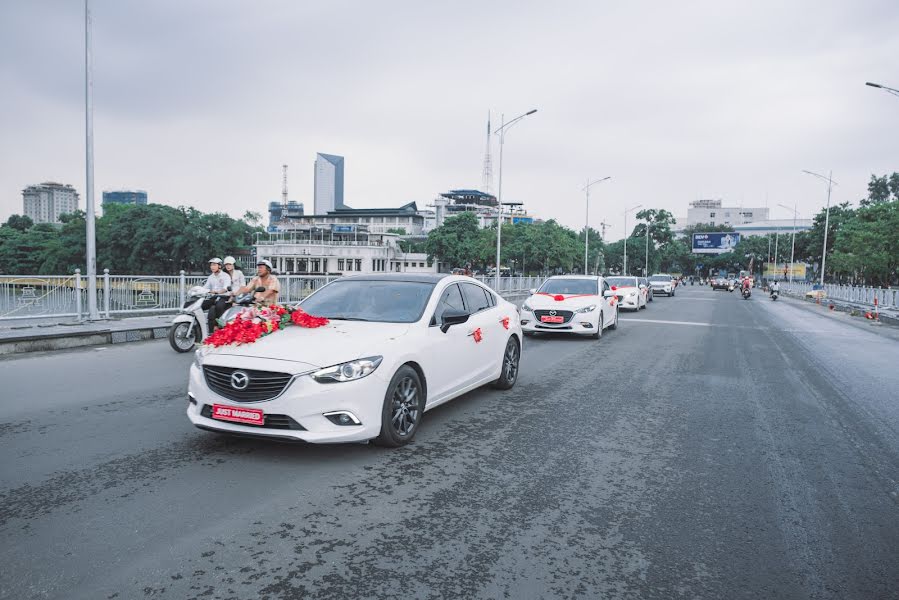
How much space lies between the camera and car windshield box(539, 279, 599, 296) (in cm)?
1466

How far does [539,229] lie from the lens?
59.7 meters

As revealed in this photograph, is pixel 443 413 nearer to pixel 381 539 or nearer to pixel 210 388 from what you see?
pixel 210 388

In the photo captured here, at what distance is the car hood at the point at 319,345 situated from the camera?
4.75 metres

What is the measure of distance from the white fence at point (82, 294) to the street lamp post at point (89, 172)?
0.23m

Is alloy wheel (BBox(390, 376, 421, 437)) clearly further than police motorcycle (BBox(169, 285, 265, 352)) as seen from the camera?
No

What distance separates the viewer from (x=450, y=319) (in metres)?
5.95

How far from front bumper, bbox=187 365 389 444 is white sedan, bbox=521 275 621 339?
362 inches

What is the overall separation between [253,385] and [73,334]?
9.22 metres

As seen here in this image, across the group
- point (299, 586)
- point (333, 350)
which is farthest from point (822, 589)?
point (333, 350)

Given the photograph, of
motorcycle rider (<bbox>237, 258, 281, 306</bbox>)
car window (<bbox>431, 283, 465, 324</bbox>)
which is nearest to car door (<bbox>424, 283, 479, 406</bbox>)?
car window (<bbox>431, 283, 465, 324</bbox>)

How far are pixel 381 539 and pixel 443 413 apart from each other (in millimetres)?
3076

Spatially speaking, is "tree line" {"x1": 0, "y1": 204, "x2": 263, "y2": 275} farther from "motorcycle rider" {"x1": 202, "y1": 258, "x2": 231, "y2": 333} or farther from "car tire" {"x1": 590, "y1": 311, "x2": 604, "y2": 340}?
"car tire" {"x1": 590, "y1": 311, "x2": 604, "y2": 340}

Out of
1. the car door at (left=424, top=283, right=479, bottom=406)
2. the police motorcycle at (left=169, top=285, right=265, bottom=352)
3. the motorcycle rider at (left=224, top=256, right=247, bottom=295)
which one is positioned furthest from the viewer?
the motorcycle rider at (left=224, top=256, right=247, bottom=295)

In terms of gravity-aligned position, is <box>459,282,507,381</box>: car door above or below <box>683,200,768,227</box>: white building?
below
